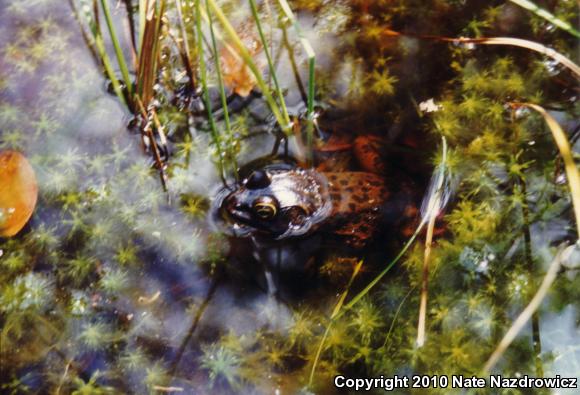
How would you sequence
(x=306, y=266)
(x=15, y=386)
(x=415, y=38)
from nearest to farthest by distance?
(x=15, y=386), (x=306, y=266), (x=415, y=38)

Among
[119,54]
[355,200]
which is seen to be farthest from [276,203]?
[119,54]

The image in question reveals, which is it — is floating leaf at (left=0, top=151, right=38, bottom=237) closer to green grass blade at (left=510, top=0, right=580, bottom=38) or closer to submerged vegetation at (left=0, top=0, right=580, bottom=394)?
submerged vegetation at (left=0, top=0, right=580, bottom=394)

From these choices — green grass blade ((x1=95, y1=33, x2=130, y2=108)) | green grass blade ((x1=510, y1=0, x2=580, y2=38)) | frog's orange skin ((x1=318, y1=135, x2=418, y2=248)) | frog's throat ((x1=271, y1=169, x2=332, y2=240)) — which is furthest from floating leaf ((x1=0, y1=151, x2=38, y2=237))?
green grass blade ((x1=510, y1=0, x2=580, y2=38))

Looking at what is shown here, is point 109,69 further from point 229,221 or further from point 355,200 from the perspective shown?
point 355,200

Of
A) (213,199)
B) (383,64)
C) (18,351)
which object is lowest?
(18,351)

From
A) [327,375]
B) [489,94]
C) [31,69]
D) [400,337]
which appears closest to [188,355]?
[327,375]

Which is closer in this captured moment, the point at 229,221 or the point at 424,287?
the point at 424,287

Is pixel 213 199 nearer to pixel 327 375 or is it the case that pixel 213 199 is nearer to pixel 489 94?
pixel 327 375
